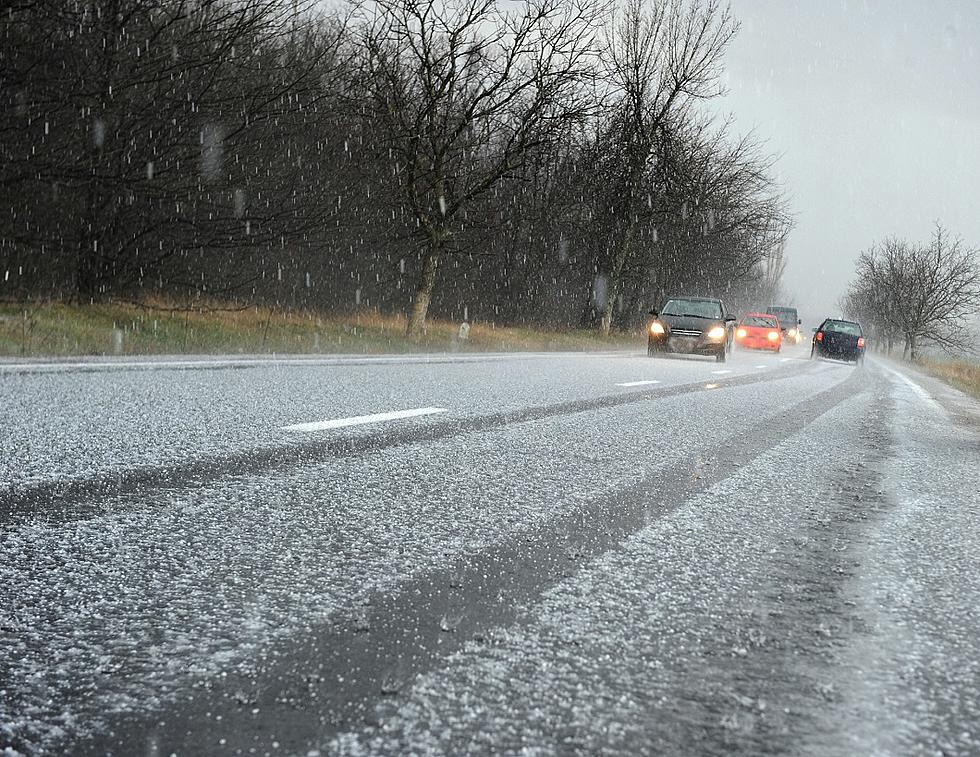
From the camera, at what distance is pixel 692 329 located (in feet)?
71.2

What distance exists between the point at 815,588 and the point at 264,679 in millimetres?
1563

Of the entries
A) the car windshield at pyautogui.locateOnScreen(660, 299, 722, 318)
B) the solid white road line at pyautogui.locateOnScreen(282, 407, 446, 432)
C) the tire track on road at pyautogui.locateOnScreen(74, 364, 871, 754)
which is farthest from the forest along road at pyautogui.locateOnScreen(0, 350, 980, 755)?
the car windshield at pyautogui.locateOnScreen(660, 299, 722, 318)

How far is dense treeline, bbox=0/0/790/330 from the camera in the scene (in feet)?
44.0

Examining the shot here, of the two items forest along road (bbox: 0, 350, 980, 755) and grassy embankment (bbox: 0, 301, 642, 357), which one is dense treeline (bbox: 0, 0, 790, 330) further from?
forest along road (bbox: 0, 350, 980, 755)

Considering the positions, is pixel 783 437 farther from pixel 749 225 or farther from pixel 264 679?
pixel 749 225

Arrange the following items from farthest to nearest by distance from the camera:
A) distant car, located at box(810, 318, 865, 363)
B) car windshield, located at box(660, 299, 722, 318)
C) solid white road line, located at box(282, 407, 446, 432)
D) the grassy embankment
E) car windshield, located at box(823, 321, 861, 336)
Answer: car windshield, located at box(823, 321, 861, 336), distant car, located at box(810, 318, 865, 363), car windshield, located at box(660, 299, 722, 318), the grassy embankment, solid white road line, located at box(282, 407, 446, 432)

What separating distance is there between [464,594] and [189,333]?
13725mm

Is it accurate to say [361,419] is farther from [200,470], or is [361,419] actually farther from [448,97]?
[448,97]

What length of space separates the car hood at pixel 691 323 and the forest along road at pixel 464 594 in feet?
54.7

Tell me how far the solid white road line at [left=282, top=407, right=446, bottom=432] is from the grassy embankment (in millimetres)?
6197

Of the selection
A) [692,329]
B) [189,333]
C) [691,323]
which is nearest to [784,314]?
[691,323]

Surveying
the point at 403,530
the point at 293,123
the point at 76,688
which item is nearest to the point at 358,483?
the point at 403,530

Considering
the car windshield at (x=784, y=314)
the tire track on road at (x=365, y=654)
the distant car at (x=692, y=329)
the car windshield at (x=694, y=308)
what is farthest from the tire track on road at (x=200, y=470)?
the car windshield at (x=784, y=314)

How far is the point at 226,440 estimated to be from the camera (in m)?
4.53
